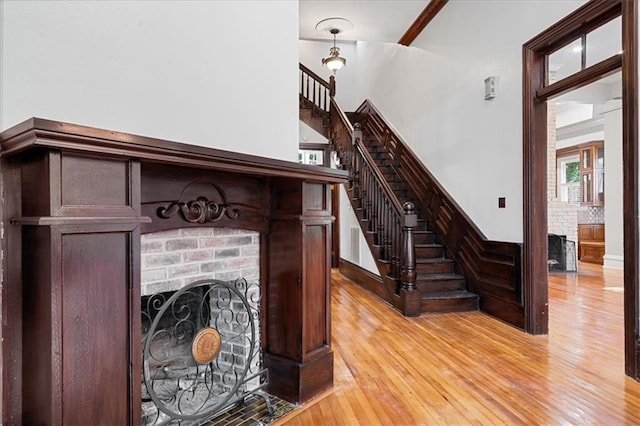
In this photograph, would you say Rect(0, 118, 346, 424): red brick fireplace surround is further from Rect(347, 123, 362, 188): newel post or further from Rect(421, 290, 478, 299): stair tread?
Rect(347, 123, 362, 188): newel post

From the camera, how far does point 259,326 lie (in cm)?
212

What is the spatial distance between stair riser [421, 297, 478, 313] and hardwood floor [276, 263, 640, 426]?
0.11 metres

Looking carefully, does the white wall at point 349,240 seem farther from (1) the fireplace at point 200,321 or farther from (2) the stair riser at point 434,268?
(1) the fireplace at point 200,321

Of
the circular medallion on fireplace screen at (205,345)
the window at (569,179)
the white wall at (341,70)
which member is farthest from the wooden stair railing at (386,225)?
the window at (569,179)

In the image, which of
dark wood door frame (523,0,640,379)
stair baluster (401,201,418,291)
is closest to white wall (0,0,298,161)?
stair baluster (401,201,418,291)

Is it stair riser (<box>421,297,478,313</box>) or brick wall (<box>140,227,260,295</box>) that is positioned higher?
brick wall (<box>140,227,260,295</box>)

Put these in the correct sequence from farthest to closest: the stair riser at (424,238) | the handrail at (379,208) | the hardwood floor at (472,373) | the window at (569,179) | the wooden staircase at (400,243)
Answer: the window at (569,179), the stair riser at (424,238), the handrail at (379,208), the wooden staircase at (400,243), the hardwood floor at (472,373)

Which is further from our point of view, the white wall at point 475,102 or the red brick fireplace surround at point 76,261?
the white wall at point 475,102

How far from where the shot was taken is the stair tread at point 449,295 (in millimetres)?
3891

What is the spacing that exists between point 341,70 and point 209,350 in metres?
8.42

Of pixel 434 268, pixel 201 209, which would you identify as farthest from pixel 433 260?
pixel 201 209

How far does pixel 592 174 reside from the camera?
880 centimetres

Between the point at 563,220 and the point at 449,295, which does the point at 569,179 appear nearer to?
the point at 563,220

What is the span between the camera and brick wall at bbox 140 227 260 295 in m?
1.60
